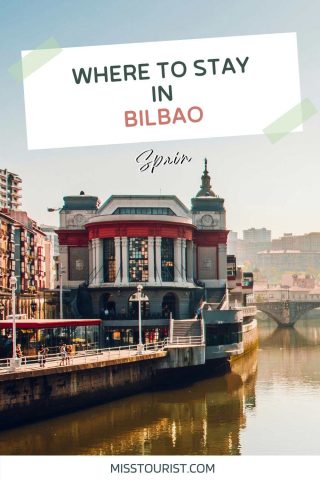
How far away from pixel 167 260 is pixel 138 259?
4.04m

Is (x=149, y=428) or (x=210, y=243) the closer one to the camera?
(x=149, y=428)

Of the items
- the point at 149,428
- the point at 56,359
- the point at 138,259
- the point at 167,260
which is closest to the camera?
the point at 149,428

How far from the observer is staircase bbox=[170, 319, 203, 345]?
74.9 metres

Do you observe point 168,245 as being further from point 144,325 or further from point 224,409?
point 224,409

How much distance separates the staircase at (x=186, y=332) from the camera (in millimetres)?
74938

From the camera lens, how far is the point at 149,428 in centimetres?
5194

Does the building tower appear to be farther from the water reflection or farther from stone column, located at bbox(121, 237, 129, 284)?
the water reflection

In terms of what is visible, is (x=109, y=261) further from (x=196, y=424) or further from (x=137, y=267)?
(x=196, y=424)

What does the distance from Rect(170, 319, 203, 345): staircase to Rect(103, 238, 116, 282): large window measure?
15517 millimetres

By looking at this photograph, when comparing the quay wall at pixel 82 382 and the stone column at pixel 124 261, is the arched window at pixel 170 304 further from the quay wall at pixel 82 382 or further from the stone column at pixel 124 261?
the quay wall at pixel 82 382

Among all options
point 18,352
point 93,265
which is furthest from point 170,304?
point 18,352

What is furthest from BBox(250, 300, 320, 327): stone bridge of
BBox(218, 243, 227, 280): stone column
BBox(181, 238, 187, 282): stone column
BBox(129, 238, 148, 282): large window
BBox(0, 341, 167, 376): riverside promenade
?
BBox(0, 341, 167, 376): riverside promenade

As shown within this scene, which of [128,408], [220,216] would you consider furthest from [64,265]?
[128,408]

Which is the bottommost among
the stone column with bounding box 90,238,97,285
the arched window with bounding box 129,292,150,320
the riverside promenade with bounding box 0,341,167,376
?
the riverside promenade with bounding box 0,341,167,376
